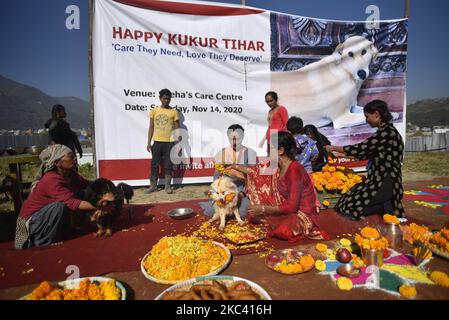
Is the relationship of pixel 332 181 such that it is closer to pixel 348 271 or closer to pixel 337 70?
pixel 348 271

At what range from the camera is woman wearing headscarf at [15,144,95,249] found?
4020 mm

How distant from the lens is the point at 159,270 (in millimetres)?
3104

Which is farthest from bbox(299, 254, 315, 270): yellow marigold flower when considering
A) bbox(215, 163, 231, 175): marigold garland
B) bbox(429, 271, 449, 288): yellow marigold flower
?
bbox(215, 163, 231, 175): marigold garland

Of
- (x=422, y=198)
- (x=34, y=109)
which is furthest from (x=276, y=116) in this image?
(x=34, y=109)

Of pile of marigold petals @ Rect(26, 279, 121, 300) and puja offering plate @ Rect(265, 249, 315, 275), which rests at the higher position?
pile of marigold petals @ Rect(26, 279, 121, 300)

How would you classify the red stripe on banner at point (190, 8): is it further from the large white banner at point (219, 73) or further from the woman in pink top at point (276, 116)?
the woman in pink top at point (276, 116)

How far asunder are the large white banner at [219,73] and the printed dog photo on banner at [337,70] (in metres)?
0.03

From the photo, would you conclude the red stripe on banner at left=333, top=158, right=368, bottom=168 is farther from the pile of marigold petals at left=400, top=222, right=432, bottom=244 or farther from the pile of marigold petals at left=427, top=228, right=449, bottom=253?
the pile of marigold petals at left=427, top=228, right=449, bottom=253

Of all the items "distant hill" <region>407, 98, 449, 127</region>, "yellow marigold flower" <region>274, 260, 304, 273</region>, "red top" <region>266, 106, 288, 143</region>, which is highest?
"distant hill" <region>407, 98, 449, 127</region>

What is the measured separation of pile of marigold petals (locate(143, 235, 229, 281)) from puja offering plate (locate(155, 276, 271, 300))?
0.27 m

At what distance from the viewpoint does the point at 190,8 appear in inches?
307

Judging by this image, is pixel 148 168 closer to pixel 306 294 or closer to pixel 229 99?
pixel 229 99

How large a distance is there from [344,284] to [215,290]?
1.29 meters
